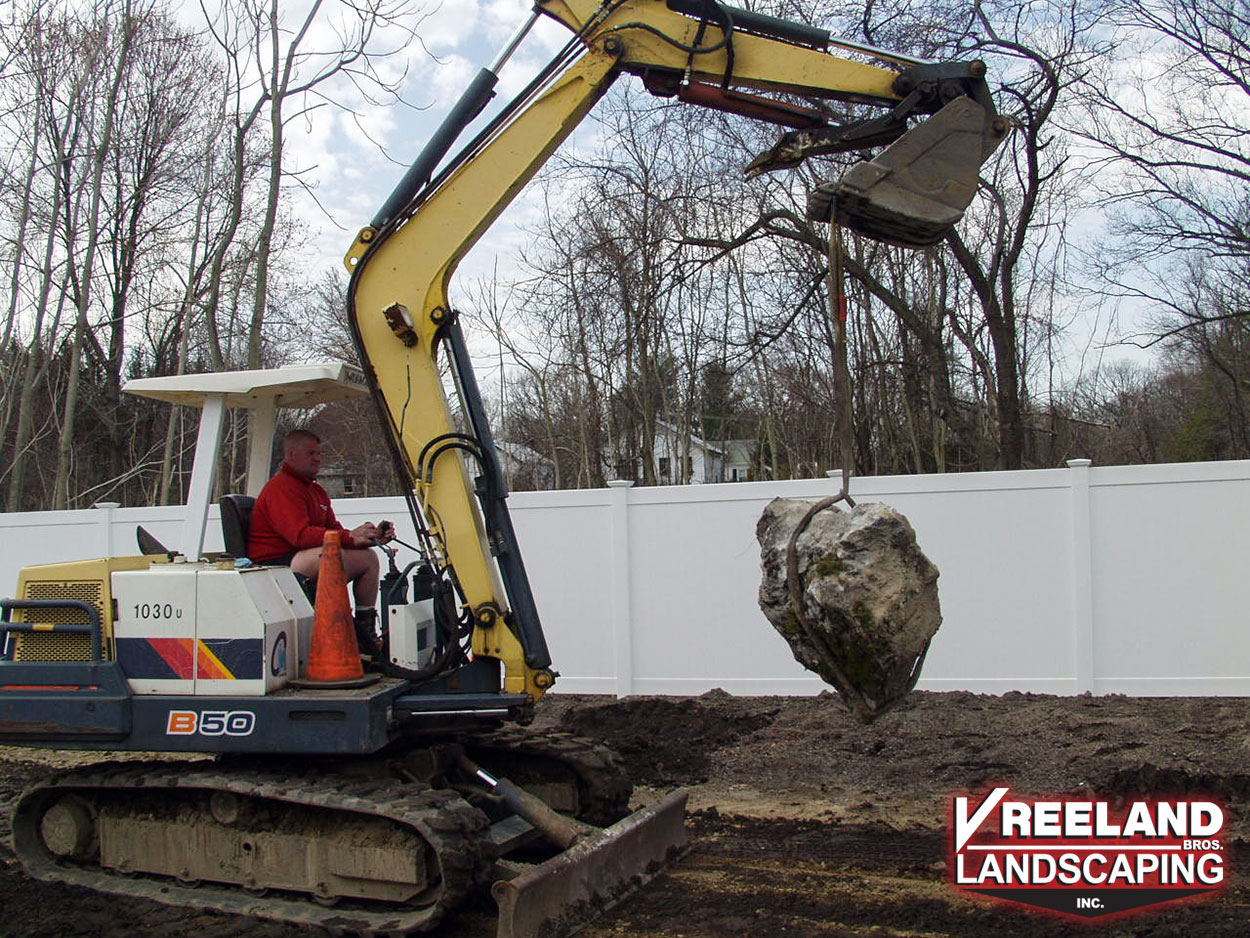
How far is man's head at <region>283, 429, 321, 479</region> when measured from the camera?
550 centimetres

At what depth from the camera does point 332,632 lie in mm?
5125

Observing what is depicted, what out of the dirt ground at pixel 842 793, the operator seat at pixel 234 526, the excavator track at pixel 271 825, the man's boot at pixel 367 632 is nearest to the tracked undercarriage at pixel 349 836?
the excavator track at pixel 271 825

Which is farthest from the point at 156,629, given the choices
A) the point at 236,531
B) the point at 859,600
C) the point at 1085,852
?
the point at 1085,852

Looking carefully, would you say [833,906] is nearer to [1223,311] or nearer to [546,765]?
[546,765]

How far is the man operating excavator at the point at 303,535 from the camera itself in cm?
538

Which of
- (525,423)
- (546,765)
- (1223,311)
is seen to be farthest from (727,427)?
(546,765)

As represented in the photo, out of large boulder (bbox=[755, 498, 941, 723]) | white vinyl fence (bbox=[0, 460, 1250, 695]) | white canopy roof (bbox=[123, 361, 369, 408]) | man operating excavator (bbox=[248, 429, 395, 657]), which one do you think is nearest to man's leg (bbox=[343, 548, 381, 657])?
man operating excavator (bbox=[248, 429, 395, 657])

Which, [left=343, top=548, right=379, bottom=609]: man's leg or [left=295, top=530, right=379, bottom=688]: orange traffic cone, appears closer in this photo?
[left=295, top=530, right=379, bottom=688]: orange traffic cone

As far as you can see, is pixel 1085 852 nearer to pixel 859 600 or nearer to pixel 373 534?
pixel 859 600

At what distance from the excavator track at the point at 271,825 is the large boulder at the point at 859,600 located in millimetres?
1650

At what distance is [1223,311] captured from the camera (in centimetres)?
1980

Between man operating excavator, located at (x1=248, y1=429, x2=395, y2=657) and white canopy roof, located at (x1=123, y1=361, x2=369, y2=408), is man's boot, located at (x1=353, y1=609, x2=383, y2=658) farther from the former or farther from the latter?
white canopy roof, located at (x1=123, y1=361, x2=369, y2=408)

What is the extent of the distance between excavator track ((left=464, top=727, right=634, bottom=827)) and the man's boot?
27.9 inches

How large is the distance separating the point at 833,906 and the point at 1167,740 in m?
3.86
